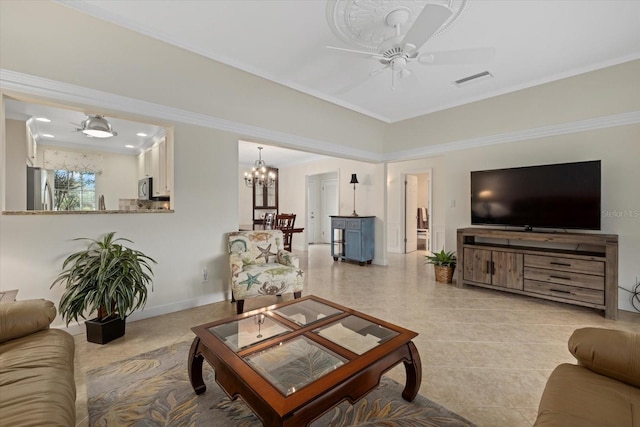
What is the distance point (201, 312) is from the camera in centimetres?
300

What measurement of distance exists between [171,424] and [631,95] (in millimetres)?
5101

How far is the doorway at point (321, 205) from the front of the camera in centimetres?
832

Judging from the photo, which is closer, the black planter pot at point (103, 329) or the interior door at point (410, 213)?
the black planter pot at point (103, 329)

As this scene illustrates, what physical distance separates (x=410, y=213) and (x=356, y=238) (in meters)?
2.32

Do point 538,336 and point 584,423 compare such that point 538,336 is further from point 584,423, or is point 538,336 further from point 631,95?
point 631,95

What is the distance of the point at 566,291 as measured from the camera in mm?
3096

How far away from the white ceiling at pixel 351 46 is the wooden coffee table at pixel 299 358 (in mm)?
2370

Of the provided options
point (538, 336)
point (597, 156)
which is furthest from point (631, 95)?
point (538, 336)

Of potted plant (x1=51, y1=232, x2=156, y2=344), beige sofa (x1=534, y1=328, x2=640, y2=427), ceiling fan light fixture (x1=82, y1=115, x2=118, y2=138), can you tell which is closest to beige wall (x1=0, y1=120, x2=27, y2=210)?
ceiling fan light fixture (x1=82, y1=115, x2=118, y2=138)

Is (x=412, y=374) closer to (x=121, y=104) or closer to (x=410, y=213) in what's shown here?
(x=121, y=104)

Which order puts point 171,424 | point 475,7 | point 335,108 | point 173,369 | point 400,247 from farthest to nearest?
point 400,247
point 335,108
point 475,7
point 173,369
point 171,424

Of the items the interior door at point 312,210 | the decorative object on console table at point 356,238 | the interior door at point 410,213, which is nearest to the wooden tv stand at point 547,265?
the decorative object on console table at point 356,238

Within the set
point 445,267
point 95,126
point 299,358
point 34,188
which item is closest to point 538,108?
point 445,267

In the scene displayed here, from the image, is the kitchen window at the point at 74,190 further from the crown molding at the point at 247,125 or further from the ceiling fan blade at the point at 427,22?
the ceiling fan blade at the point at 427,22
